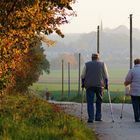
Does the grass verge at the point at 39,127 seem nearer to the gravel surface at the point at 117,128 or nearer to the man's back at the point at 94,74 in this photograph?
the gravel surface at the point at 117,128

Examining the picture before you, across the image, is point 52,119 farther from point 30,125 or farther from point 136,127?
A: point 136,127

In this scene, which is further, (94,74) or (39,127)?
(94,74)

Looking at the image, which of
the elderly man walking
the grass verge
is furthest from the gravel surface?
the grass verge

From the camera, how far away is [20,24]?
1568 cm

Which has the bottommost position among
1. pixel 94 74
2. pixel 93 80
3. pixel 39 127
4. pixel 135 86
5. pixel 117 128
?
pixel 117 128

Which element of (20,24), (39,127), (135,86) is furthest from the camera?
(135,86)

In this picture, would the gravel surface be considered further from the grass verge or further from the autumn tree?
the autumn tree

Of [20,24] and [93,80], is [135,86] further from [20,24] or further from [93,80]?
[20,24]

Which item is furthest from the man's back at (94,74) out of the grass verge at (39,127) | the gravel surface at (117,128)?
the grass verge at (39,127)

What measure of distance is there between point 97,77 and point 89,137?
15.3ft

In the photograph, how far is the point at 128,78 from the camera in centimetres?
1817

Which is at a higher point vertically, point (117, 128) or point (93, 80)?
point (93, 80)

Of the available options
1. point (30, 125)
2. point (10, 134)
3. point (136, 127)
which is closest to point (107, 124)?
point (136, 127)

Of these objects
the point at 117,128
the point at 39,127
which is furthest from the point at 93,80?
the point at 39,127
